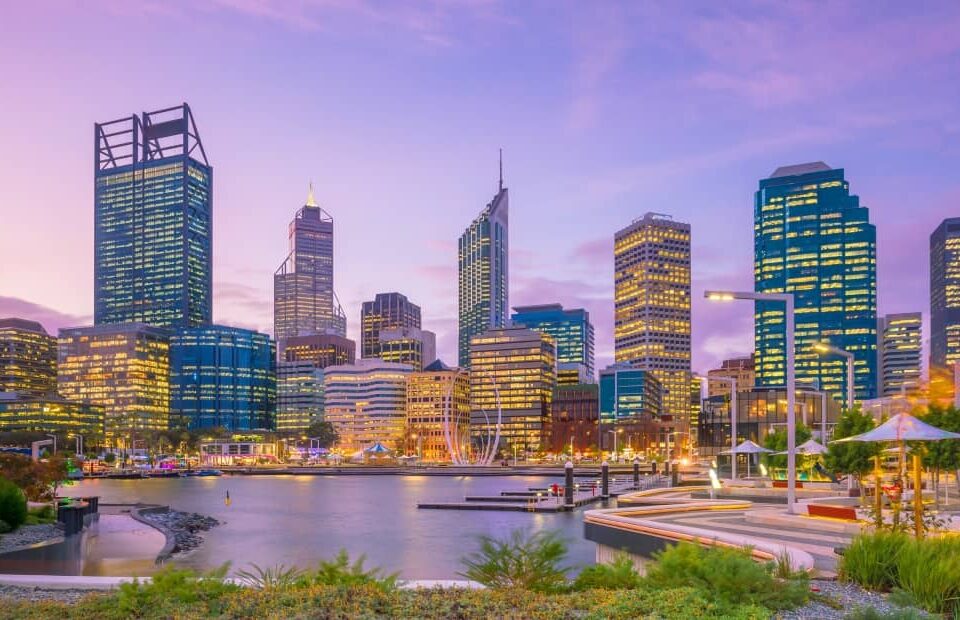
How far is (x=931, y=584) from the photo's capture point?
38.6 ft

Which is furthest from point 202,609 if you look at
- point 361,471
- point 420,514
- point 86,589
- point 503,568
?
point 361,471

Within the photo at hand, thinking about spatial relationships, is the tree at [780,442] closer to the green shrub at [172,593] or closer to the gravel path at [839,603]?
the gravel path at [839,603]

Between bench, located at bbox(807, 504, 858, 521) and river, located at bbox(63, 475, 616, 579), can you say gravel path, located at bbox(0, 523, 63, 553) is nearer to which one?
river, located at bbox(63, 475, 616, 579)

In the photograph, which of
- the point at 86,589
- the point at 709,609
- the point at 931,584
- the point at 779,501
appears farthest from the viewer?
the point at 779,501

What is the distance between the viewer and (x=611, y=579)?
509 inches

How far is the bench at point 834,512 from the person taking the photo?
25359mm

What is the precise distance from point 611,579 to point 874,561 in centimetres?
434

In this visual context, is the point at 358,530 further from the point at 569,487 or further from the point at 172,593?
the point at 172,593

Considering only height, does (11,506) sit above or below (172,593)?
below

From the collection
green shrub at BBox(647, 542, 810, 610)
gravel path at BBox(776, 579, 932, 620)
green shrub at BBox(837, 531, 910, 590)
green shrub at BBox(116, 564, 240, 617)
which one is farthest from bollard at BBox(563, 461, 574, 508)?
green shrub at BBox(116, 564, 240, 617)

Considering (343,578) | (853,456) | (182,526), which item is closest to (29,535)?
(182,526)

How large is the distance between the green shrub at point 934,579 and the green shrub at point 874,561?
62 cm

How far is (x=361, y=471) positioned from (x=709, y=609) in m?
164

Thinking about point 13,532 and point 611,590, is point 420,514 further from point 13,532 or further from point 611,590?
point 611,590
